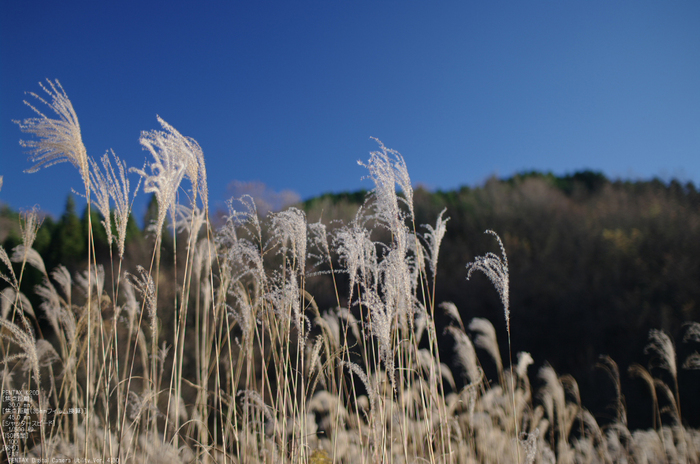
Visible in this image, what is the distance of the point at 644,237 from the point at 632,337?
5.50 ft

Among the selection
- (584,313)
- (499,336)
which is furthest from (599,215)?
(499,336)

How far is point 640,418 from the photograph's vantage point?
4.33m

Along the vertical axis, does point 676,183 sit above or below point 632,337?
above

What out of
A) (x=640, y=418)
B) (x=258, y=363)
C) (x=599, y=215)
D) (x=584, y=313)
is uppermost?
(x=599, y=215)

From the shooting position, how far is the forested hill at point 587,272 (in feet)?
16.1

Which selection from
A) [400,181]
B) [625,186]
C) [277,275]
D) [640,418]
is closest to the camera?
[400,181]

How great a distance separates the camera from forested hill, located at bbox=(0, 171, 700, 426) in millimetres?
4922

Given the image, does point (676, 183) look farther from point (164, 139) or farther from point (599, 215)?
point (164, 139)

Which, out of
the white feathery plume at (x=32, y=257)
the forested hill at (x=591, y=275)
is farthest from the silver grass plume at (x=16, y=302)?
the forested hill at (x=591, y=275)

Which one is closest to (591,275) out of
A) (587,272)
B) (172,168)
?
(587,272)

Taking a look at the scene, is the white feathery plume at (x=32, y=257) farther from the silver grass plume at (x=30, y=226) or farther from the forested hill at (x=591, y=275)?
the forested hill at (x=591, y=275)

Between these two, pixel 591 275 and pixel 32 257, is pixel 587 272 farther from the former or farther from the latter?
pixel 32 257

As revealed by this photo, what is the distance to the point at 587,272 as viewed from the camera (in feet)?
19.3

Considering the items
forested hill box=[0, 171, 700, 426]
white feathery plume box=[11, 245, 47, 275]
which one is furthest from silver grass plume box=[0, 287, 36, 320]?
forested hill box=[0, 171, 700, 426]
